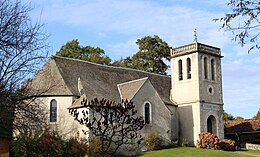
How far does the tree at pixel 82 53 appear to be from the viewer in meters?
58.9

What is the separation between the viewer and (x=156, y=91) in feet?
138

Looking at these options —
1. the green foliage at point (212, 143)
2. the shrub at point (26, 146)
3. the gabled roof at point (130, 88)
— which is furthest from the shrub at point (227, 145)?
the shrub at point (26, 146)

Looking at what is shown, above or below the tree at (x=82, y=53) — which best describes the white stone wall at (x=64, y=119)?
below

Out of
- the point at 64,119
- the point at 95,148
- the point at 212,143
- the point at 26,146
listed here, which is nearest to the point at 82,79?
the point at 64,119

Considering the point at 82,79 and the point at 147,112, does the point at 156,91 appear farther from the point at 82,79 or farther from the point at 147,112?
the point at 82,79

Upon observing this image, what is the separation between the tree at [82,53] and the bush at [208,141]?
20791mm

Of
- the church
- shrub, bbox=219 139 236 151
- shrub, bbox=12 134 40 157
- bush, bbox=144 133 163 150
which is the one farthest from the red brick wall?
shrub, bbox=219 139 236 151

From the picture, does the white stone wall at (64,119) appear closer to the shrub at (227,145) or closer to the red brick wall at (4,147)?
the red brick wall at (4,147)

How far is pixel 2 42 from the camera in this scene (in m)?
18.6

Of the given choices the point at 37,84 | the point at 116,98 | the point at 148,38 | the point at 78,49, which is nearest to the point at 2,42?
the point at 37,84

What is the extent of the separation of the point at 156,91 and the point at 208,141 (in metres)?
6.90

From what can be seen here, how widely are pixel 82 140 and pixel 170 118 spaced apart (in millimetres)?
11042

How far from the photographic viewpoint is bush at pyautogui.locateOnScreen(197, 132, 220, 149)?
4216cm

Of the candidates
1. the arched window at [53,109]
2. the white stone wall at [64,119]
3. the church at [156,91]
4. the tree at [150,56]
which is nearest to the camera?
the white stone wall at [64,119]
